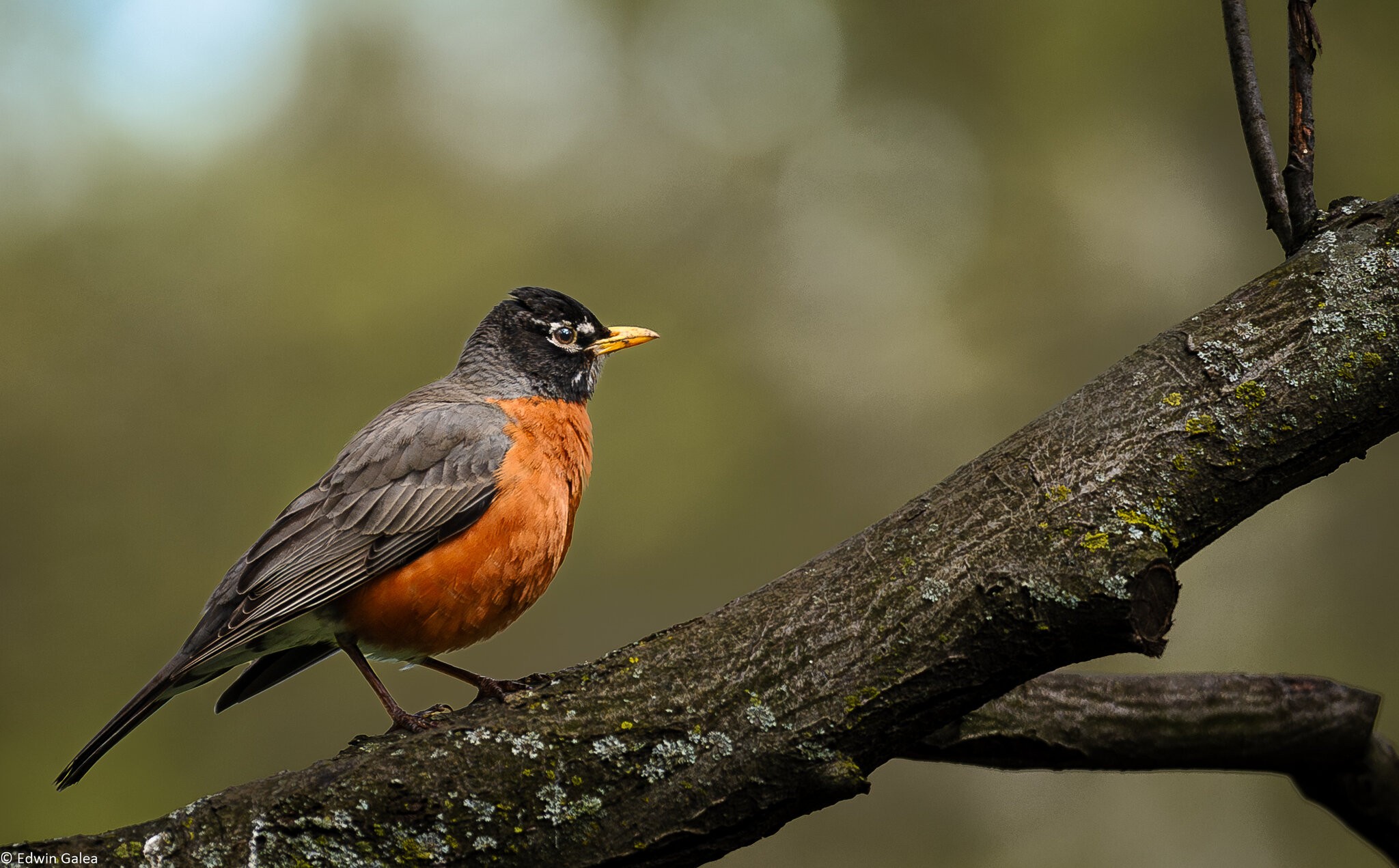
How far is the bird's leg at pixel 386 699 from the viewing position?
3275 mm

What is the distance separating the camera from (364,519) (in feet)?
13.0

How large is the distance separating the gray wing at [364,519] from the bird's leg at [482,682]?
0.48 m

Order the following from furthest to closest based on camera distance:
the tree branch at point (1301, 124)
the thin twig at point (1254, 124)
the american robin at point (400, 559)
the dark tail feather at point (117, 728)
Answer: the american robin at point (400, 559)
the dark tail feather at point (117, 728)
the thin twig at point (1254, 124)
the tree branch at point (1301, 124)

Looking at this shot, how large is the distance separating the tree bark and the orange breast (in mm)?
1117

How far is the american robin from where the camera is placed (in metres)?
3.66

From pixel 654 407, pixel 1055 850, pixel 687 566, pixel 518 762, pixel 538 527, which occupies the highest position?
pixel 654 407

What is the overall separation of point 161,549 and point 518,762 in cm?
558

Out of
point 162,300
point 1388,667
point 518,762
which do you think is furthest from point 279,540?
point 1388,667

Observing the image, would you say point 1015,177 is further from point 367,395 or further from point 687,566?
point 367,395

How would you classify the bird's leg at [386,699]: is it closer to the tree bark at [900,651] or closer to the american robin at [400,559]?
the american robin at [400,559]

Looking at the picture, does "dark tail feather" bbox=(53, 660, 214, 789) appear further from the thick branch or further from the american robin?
the thick branch

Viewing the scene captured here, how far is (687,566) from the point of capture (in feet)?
23.6

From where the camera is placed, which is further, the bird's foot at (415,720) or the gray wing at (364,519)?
the gray wing at (364,519)

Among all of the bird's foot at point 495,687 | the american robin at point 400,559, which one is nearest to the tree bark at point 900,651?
the bird's foot at point 495,687
